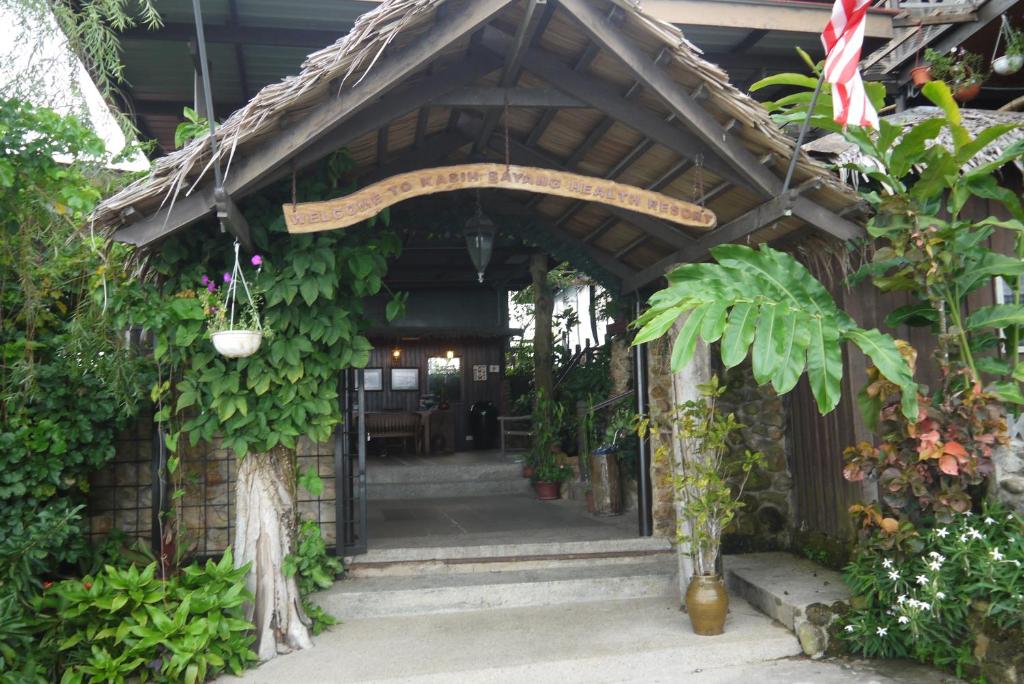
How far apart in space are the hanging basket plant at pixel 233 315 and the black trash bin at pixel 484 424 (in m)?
9.06

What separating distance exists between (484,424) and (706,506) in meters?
8.80

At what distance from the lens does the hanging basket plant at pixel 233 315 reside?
4.04m

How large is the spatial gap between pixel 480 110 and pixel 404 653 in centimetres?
337

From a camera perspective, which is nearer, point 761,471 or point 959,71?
point 761,471

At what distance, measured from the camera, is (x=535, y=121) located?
5.11m

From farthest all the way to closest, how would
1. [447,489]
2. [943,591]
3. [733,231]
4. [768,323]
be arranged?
[447,489] → [733,231] → [943,591] → [768,323]

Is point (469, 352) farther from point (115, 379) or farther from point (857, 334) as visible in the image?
point (857, 334)

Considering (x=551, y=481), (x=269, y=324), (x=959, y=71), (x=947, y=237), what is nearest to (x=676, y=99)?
(x=947, y=237)

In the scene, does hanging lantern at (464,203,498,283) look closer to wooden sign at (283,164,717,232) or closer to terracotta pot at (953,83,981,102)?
wooden sign at (283,164,717,232)

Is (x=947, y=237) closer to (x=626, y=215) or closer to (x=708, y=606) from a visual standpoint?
(x=626, y=215)

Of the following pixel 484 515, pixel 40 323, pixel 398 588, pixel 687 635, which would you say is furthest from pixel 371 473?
pixel 687 635

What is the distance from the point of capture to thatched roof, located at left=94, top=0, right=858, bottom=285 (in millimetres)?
3758

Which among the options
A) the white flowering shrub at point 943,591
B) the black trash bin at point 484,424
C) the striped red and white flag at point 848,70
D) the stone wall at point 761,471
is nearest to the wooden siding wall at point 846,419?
the stone wall at point 761,471

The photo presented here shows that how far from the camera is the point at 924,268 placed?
4.36 metres
